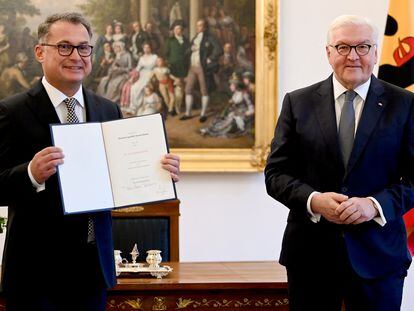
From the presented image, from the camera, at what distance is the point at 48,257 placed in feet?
9.48

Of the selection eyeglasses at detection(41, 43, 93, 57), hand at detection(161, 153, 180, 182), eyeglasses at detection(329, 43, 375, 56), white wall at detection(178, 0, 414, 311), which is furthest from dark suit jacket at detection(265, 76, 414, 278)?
white wall at detection(178, 0, 414, 311)

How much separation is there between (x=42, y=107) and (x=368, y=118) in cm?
127

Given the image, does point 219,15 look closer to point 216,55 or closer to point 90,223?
point 216,55

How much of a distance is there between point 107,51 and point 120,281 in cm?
266

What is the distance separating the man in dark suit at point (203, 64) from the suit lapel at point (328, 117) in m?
2.94

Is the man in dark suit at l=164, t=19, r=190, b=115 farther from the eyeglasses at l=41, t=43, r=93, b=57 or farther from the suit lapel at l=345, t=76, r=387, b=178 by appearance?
the eyeglasses at l=41, t=43, r=93, b=57

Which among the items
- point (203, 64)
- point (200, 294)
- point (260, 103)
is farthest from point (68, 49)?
point (260, 103)

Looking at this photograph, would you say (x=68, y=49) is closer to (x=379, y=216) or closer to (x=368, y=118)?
(x=368, y=118)

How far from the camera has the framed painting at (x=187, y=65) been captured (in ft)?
20.1

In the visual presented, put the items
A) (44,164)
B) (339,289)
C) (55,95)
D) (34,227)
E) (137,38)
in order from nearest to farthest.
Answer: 1. (44,164)
2. (34,227)
3. (55,95)
4. (339,289)
5. (137,38)

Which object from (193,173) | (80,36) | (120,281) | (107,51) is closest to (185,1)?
(107,51)

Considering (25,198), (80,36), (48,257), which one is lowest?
(48,257)

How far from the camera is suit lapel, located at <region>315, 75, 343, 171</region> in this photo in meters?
3.17

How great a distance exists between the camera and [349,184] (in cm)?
313
